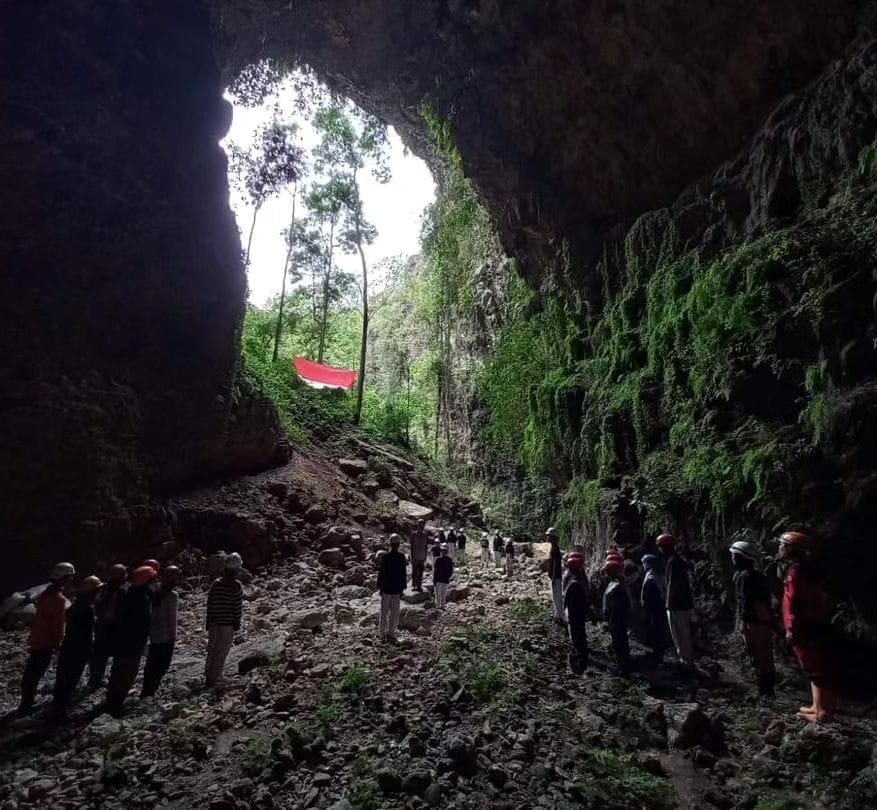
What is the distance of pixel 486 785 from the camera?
407cm

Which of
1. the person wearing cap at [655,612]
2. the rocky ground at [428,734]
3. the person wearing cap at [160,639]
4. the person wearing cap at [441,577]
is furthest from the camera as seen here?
the person wearing cap at [441,577]

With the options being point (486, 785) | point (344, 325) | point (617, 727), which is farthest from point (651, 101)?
point (344, 325)

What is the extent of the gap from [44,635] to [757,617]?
7154mm

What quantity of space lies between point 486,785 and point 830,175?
9.36m

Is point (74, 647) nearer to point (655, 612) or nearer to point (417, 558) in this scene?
point (417, 558)

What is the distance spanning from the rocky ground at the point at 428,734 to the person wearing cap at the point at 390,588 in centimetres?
24

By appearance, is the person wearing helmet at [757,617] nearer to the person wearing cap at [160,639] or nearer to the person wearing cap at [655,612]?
the person wearing cap at [655,612]

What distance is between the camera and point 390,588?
756 cm

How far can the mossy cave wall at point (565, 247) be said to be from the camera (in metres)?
7.58

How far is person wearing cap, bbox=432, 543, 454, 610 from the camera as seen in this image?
9.26 metres

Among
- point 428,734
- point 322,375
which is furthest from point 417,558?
point 322,375

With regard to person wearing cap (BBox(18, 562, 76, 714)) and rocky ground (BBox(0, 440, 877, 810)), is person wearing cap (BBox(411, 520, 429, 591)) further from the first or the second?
person wearing cap (BBox(18, 562, 76, 714))

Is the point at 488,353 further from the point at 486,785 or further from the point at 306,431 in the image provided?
the point at 486,785

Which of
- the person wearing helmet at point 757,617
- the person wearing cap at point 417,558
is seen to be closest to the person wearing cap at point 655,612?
the person wearing helmet at point 757,617
